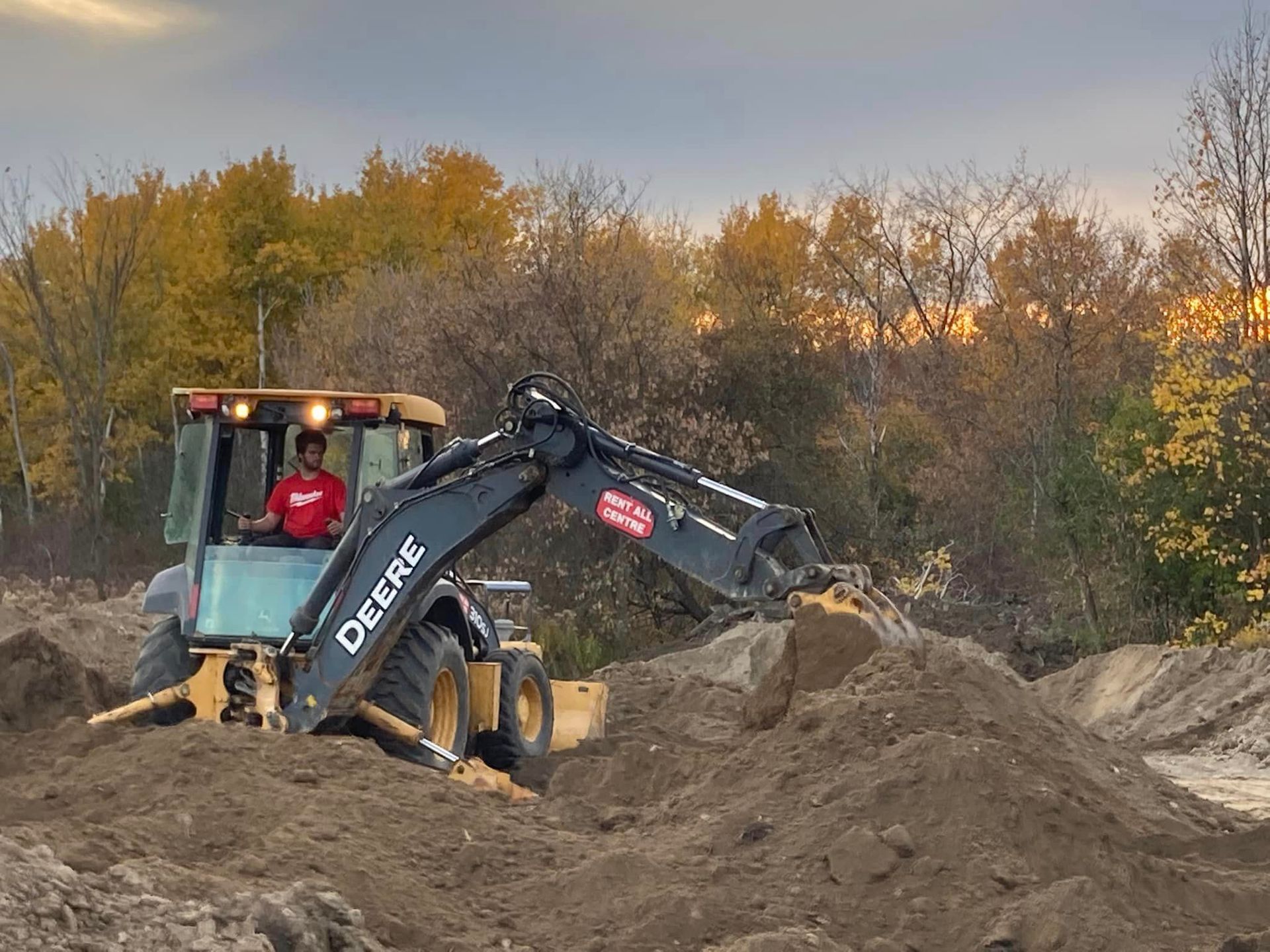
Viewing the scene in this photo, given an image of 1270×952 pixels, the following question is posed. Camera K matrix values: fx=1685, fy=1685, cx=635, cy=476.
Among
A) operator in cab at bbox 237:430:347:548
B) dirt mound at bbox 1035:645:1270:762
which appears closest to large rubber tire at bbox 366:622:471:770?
operator in cab at bbox 237:430:347:548

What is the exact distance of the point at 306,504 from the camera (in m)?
9.71

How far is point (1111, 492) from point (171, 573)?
12.9 meters

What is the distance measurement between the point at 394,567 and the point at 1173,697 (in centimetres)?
999

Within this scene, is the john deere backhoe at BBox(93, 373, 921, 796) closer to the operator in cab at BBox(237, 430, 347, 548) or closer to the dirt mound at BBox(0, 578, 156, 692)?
the operator in cab at BBox(237, 430, 347, 548)

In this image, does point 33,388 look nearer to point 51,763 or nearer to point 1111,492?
point 1111,492

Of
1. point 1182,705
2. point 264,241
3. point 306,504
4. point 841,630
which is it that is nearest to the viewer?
point 841,630

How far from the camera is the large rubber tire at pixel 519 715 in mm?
10227

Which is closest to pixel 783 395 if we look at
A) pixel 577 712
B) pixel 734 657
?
pixel 734 657

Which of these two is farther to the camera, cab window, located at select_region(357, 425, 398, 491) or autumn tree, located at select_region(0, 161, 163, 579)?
autumn tree, located at select_region(0, 161, 163, 579)

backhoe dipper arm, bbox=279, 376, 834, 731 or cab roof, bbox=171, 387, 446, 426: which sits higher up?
cab roof, bbox=171, 387, 446, 426

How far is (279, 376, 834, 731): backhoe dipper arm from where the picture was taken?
29.1 feet

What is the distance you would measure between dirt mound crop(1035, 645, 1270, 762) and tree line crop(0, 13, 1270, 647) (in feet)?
4.34

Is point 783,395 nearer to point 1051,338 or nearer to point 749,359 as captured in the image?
point 749,359

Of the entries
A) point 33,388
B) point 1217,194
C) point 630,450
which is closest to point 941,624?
point 1217,194
